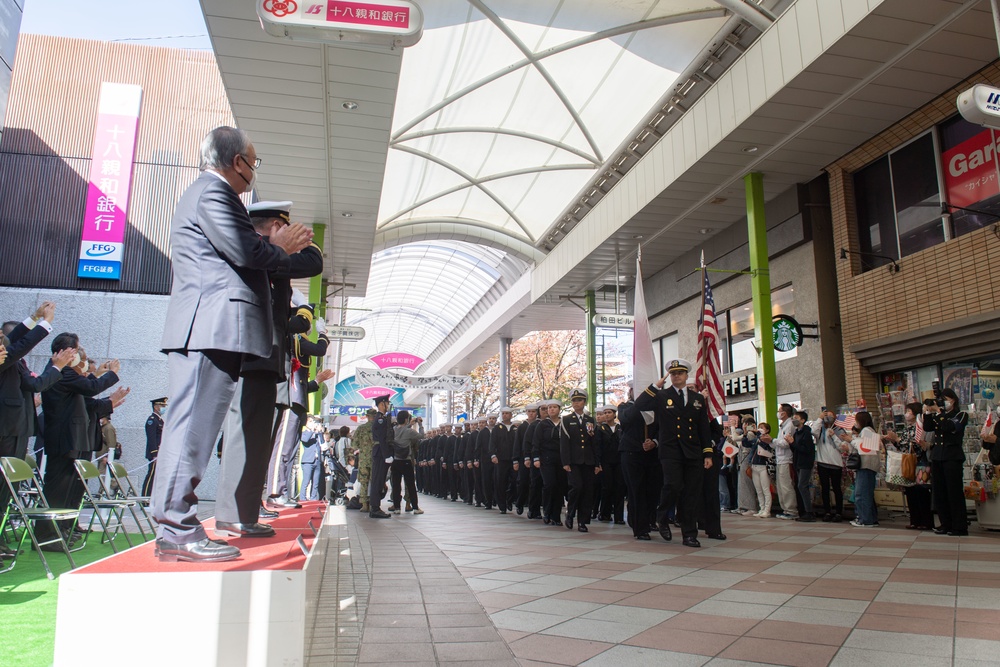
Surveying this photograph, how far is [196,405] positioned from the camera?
2561 mm

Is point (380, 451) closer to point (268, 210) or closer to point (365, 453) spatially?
point (365, 453)

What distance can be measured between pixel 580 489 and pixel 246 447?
7.60m

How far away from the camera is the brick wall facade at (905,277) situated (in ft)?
35.3

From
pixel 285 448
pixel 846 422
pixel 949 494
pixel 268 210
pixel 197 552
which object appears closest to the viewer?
pixel 197 552

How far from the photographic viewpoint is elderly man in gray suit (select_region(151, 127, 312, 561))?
2471mm

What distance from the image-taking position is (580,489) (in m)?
10.1

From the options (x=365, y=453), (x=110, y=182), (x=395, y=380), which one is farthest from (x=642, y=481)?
(x=395, y=380)

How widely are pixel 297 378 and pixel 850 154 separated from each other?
1158 centimetres

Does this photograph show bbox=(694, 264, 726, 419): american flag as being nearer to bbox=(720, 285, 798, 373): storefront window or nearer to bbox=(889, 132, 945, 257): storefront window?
bbox=(889, 132, 945, 257): storefront window

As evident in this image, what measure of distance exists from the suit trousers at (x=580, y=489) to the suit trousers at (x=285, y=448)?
4229 millimetres

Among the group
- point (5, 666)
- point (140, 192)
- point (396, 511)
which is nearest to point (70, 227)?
point (140, 192)

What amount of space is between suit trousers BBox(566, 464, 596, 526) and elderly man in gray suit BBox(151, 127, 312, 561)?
25.7 feet

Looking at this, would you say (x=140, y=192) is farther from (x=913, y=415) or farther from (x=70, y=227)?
(x=913, y=415)

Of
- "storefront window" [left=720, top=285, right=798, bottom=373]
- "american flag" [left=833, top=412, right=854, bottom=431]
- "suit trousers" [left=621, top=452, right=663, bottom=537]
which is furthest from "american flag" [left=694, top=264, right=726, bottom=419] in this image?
"storefront window" [left=720, top=285, right=798, bottom=373]
